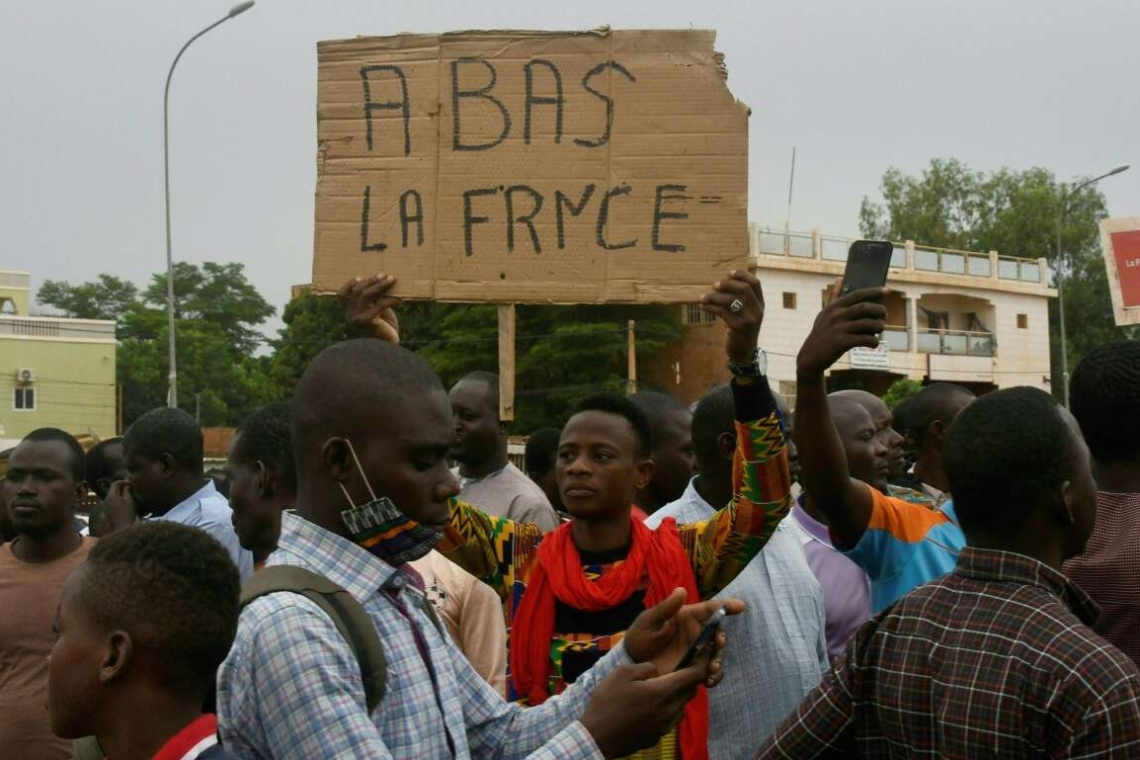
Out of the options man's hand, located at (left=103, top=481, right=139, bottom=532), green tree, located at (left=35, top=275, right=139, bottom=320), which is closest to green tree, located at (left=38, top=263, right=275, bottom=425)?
green tree, located at (left=35, top=275, right=139, bottom=320)

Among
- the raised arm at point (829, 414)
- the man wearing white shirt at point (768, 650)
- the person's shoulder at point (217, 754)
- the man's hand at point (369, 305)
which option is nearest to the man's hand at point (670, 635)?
the person's shoulder at point (217, 754)

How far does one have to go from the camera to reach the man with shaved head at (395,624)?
7.34ft

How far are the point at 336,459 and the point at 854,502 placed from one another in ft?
4.76


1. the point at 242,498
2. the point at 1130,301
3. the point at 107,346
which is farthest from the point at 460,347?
the point at 242,498

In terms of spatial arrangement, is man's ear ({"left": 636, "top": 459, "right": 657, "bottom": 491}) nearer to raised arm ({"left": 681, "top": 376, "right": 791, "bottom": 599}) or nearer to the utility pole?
raised arm ({"left": 681, "top": 376, "right": 791, "bottom": 599})

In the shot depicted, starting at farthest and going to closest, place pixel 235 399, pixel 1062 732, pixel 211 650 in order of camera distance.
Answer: pixel 235 399
pixel 211 650
pixel 1062 732

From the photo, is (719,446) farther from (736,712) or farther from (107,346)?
(107,346)

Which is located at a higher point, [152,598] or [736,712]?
[152,598]

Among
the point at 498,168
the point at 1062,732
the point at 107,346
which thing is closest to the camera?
the point at 1062,732

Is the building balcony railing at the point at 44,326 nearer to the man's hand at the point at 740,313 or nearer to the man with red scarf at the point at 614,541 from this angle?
the man with red scarf at the point at 614,541

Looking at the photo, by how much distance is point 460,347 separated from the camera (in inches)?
1476

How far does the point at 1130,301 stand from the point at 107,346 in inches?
1786

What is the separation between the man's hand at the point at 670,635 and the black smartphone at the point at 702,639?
0.02 meters

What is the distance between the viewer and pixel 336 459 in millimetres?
2475
